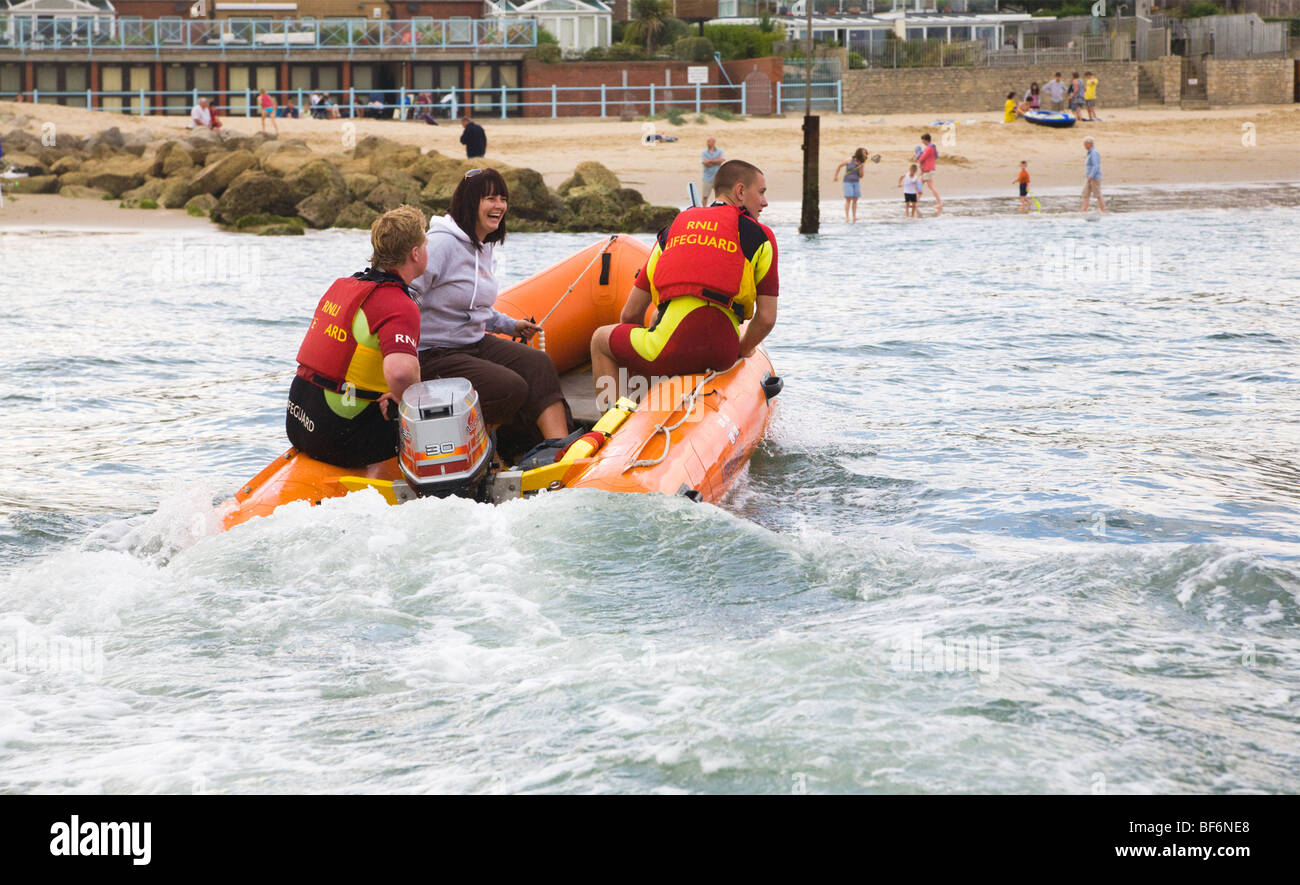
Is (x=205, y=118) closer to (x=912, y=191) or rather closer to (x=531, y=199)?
(x=531, y=199)

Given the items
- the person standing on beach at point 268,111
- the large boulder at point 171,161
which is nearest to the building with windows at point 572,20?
the person standing on beach at point 268,111

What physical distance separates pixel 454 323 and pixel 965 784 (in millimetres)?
3134

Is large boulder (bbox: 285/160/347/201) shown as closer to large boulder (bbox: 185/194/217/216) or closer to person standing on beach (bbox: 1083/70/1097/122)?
large boulder (bbox: 185/194/217/216)

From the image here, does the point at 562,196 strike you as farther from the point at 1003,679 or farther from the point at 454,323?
the point at 1003,679

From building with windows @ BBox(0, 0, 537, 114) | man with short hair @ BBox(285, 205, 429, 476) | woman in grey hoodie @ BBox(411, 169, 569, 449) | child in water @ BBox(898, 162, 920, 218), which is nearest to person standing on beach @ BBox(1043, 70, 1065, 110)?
child in water @ BBox(898, 162, 920, 218)

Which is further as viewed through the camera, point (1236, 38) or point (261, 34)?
point (261, 34)

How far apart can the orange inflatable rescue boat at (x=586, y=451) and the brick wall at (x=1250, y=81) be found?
31164 millimetres

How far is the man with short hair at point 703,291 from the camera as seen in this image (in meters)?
5.79

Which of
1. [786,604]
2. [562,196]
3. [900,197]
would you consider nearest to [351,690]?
[786,604]

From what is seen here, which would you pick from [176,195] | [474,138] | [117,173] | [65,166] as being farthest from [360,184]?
[65,166]

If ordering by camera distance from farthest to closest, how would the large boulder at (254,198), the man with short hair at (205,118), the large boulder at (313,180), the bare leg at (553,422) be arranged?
the man with short hair at (205,118) < the large boulder at (313,180) < the large boulder at (254,198) < the bare leg at (553,422)

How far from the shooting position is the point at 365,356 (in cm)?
477

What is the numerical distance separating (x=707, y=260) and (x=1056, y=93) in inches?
1101

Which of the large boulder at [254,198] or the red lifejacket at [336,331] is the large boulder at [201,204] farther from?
the red lifejacket at [336,331]
